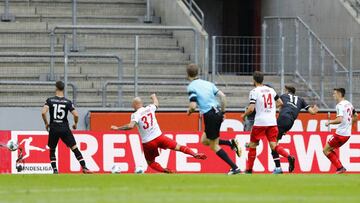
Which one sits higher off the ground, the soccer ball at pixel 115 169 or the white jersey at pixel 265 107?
the white jersey at pixel 265 107

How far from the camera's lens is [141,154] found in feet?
89.7

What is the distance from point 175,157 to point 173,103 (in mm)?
2533

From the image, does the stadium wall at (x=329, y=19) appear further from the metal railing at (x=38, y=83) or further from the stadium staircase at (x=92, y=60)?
the metal railing at (x=38, y=83)

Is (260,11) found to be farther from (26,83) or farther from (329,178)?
(329,178)

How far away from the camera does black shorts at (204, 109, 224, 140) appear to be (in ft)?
70.6

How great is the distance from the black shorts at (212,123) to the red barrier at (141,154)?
5705 mm

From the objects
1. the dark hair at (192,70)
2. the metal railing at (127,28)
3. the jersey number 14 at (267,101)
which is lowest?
the jersey number 14 at (267,101)

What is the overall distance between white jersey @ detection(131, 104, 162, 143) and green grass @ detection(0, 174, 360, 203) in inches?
111

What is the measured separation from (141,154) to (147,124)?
4.41m

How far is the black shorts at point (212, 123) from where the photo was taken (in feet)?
70.6

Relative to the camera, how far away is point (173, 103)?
29.7m

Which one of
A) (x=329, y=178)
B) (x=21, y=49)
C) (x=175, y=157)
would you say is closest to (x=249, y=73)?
(x=175, y=157)

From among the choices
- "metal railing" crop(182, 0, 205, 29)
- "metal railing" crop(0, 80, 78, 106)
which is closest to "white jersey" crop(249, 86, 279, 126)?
"metal railing" crop(0, 80, 78, 106)

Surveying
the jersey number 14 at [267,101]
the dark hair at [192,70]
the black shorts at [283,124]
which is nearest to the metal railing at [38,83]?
the black shorts at [283,124]
